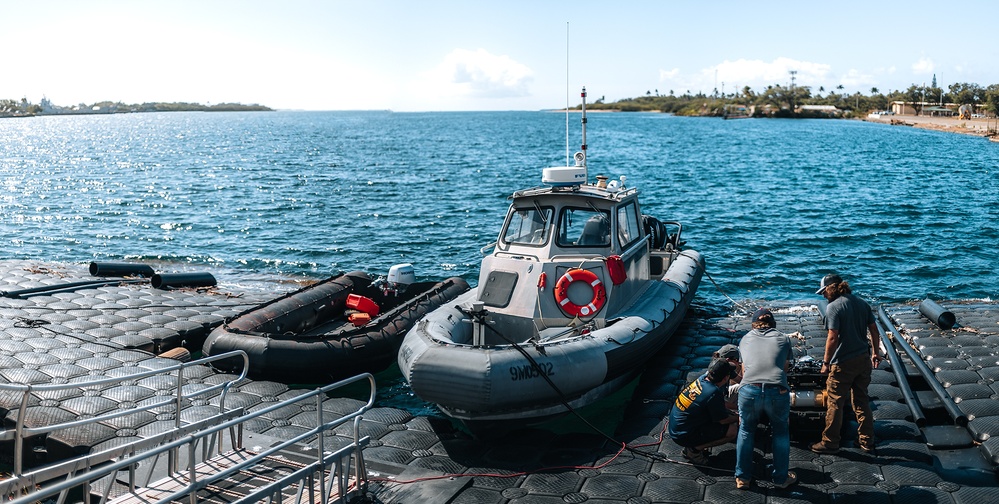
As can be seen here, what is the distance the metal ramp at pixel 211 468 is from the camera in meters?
6.11

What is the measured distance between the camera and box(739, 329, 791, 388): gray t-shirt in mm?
6934

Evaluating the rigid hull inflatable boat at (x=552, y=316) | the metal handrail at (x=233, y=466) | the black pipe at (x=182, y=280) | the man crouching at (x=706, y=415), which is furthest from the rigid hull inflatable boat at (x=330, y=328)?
the man crouching at (x=706, y=415)

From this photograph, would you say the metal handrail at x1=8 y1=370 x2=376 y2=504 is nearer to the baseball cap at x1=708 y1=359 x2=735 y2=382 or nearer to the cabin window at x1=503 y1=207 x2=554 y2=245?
the baseball cap at x1=708 y1=359 x2=735 y2=382

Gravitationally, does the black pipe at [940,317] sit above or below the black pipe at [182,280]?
above

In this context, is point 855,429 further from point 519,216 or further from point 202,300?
point 202,300

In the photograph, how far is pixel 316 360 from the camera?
10922 mm

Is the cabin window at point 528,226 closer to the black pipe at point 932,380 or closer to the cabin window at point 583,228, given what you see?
the cabin window at point 583,228

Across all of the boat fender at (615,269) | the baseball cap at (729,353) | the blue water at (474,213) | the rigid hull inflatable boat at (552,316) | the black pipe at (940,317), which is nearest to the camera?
the baseball cap at (729,353)

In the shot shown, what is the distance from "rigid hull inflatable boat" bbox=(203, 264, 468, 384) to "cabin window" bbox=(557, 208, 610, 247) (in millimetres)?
2923

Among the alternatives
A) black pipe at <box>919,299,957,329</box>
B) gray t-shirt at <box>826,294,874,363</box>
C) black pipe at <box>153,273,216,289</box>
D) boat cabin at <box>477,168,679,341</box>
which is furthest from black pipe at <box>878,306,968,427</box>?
black pipe at <box>153,273,216,289</box>

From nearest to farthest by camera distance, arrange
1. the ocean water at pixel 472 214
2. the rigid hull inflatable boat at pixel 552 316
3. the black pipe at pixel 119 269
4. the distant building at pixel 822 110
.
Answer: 1. the rigid hull inflatable boat at pixel 552 316
2. the black pipe at pixel 119 269
3. the ocean water at pixel 472 214
4. the distant building at pixel 822 110

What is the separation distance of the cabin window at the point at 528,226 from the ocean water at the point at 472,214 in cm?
308

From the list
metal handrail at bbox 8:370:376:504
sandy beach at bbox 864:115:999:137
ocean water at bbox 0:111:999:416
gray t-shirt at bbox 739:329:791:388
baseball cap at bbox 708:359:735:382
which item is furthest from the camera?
sandy beach at bbox 864:115:999:137

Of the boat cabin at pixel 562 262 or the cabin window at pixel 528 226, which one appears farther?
the cabin window at pixel 528 226
